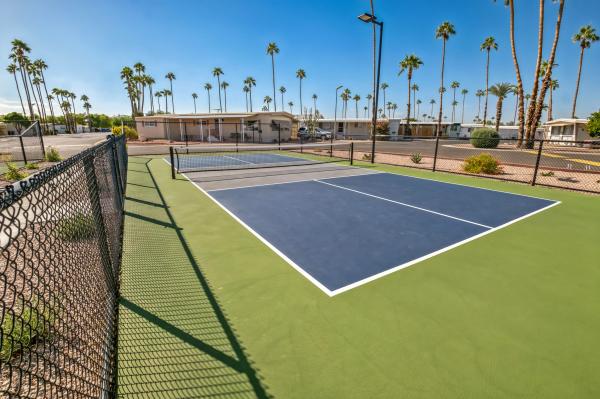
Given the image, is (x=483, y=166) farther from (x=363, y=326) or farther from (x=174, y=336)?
(x=174, y=336)

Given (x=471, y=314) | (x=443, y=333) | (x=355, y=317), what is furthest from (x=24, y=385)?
(x=471, y=314)

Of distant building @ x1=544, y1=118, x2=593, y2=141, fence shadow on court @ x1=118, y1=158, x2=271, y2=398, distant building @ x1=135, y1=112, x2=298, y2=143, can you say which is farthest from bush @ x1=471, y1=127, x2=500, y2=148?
fence shadow on court @ x1=118, y1=158, x2=271, y2=398

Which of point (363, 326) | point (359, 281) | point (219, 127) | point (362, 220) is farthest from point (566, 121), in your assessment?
point (363, 326)

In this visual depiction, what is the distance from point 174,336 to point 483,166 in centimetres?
1659

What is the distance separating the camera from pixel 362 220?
317 inches

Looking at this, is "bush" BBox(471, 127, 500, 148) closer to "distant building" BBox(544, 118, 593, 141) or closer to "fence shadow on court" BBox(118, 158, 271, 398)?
"distant building" BBox(544, 118, 593, 141)

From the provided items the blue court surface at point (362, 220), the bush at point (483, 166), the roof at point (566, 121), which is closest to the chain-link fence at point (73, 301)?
the blue court surface at point (362, 220)

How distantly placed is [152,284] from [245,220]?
3.41 meters

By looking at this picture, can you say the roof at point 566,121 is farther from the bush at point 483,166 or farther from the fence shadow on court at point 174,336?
the fence shadow on court at point 174,336

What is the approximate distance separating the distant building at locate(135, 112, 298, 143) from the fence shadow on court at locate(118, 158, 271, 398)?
3345 cm

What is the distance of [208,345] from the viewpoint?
3.62 metres

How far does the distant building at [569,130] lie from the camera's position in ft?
134

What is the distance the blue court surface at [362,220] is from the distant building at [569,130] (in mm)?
41694

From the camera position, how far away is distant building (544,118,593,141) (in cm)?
4088
